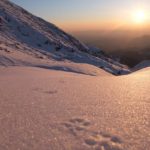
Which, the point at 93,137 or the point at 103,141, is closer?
the point at 103,141

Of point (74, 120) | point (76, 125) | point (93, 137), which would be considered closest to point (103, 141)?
point (93, 137)

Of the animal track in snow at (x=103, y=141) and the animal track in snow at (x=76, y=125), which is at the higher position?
the animal track in snow at (x=76, y=125)

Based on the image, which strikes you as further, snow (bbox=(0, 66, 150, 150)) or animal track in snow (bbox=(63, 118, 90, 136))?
animal track in snow (bbox=(63, 118, 90, 136))

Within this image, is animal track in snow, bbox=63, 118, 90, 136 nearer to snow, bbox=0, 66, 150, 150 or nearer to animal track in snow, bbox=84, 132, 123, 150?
snow, bbox=0, 66, 150, 150

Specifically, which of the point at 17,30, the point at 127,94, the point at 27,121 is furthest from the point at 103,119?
the point at 17,30

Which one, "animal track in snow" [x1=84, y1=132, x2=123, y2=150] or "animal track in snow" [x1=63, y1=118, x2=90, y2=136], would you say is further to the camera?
"animal track in snow" [x1=63, y1=118, x2=90, y2=136]

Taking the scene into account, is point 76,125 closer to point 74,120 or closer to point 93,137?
point 74,120

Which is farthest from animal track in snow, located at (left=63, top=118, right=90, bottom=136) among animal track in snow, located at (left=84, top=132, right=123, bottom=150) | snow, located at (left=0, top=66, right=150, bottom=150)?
animal track in snow, located at (left=84, top=132, right=123, bottom=150)

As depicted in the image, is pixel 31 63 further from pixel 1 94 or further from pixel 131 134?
pixel 131 134

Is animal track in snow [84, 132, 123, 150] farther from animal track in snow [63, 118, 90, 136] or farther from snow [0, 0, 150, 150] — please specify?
animal track in snow [63, 118, 90, 136]

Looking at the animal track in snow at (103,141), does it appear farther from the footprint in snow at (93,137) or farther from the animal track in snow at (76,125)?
the animal track in snow at (76,125)

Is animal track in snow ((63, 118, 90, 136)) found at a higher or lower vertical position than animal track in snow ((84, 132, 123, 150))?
higher

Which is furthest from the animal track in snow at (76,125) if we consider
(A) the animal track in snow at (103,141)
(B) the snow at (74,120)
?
(A) the animal track in snow at (103,141)

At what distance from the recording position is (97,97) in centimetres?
579
